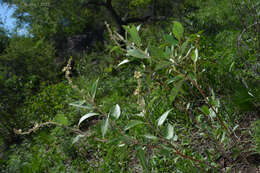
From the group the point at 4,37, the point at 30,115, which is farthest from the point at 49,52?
the point at 30,115

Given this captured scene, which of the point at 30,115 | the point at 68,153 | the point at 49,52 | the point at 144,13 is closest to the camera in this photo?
Result: the point at 68,153

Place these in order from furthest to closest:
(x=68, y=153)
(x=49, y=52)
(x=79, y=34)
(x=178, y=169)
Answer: (x=79, y=34) < (x=49, y=52) < (x=68, y=153) < (x=178, y=169)

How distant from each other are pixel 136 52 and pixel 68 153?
2.37 m

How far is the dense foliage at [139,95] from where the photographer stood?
3.71 ft

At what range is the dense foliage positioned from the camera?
113 cm

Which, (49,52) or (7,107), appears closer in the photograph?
(7,107)

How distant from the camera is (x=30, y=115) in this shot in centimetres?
487

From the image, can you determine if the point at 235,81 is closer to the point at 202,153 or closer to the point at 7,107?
the point at 202,153

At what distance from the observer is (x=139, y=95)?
3.49 ft

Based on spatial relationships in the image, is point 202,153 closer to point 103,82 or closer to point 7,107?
point 103,82

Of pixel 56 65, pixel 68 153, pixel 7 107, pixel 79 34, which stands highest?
pixel 79 34

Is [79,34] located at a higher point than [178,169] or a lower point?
higher

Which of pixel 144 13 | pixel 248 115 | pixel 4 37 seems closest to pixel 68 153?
pixel 248 115

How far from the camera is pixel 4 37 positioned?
357 inches
